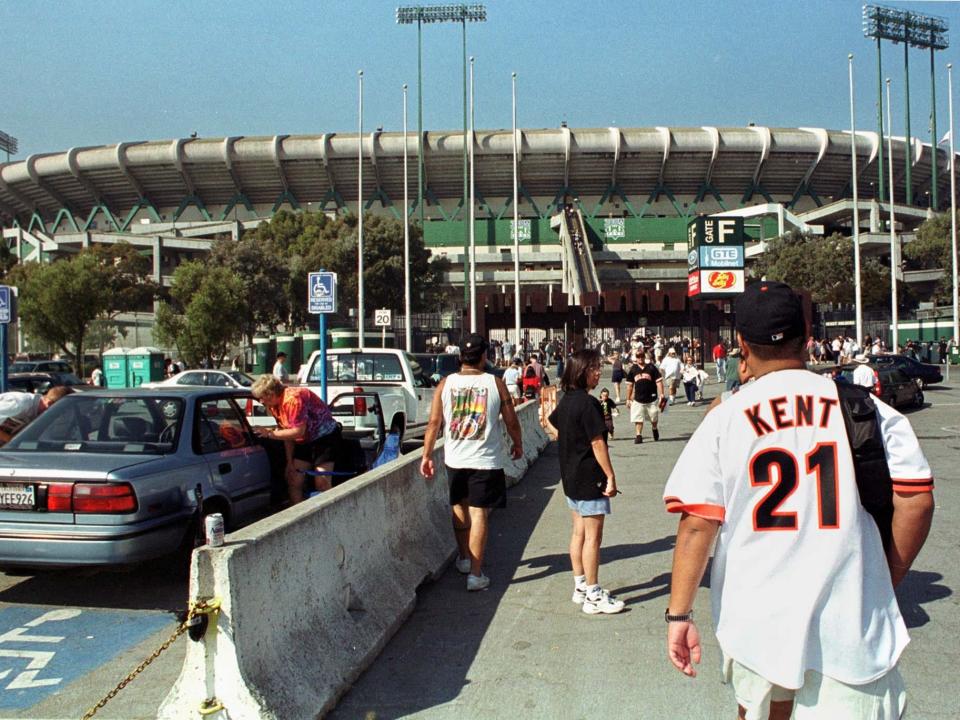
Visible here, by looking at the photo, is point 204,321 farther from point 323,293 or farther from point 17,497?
point 17,497

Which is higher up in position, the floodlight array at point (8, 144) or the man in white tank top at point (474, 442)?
the floodlight array at point (8, 144)

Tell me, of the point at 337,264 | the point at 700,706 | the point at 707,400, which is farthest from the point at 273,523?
the point at 337,264

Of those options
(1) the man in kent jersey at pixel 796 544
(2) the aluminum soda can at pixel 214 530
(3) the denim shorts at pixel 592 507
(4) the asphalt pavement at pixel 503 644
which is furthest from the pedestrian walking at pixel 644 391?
(1) the man in kent jersey at pixel 796 544

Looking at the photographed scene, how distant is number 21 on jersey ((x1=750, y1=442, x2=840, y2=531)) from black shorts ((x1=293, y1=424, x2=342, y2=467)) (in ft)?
19.3

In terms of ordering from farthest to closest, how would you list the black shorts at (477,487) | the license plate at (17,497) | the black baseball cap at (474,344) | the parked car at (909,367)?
the parked car at (909,367)
the black baseball cap at (474,344)
the black shorts at (477,487)
the license plate at (17,497)

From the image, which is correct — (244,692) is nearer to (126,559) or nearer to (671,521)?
(126,559)

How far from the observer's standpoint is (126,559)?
19.1 feet

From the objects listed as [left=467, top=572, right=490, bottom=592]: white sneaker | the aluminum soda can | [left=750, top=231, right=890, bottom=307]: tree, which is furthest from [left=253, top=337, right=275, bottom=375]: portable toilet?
the aluminum soda can

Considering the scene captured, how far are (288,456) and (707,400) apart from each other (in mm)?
21017

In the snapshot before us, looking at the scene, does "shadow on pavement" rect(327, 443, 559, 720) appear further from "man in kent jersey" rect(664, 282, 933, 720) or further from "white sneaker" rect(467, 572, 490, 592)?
"man in kent jersey" rect(664, 282, 933, 720)

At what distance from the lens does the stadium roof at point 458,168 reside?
77.8 m

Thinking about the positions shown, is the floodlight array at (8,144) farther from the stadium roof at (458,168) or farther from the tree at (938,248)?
the tree at (938,248)

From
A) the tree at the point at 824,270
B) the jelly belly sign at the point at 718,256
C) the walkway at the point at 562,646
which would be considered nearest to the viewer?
the walkway at the point at 562,646

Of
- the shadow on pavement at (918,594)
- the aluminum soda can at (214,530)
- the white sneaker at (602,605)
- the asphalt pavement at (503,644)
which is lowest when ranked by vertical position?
the asphalt pavement at (503,644)
